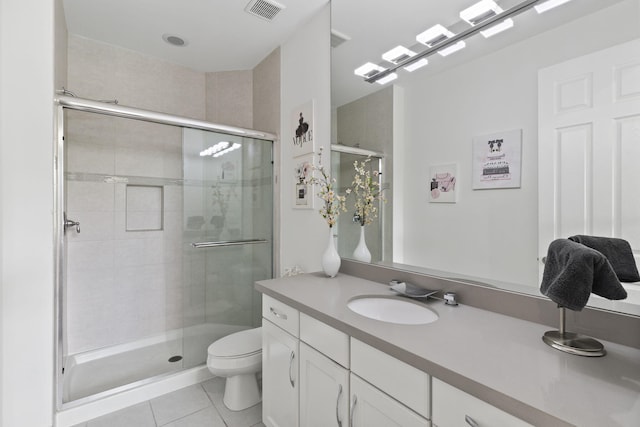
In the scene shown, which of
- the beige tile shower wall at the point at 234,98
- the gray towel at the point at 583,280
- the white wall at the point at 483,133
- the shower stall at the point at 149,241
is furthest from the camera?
the beige tile shower wall at the point at 234,98

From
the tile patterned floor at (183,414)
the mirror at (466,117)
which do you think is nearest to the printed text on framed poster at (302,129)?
the mirror at (466,117)

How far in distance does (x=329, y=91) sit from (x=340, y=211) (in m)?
0.78

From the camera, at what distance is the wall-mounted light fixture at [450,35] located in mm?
1068

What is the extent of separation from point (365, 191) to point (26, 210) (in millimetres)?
1712

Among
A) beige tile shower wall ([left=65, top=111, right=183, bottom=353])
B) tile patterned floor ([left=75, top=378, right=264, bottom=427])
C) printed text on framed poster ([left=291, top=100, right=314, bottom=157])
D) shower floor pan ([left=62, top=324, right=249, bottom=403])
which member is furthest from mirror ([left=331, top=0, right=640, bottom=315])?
beige tile shower wall ([left=65, top=111, right=183, bottom=353])

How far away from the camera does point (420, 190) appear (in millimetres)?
1376

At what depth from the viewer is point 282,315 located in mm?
1380

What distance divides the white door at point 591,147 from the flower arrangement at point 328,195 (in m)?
1.00

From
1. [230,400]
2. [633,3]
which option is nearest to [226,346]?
[230,400]

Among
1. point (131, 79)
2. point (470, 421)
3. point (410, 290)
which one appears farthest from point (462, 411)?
point (131, 79)

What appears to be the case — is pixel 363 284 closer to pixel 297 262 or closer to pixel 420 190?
pixel 420 190

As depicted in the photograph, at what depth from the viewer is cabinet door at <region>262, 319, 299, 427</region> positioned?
50.6 inches

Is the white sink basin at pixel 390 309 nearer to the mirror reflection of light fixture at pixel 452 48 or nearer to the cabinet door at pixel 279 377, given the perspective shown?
the cabinet door at pixel 279 377

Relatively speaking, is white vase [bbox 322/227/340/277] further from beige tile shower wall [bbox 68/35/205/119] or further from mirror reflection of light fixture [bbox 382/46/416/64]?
beige tile shower wall [bbox 68/35/205/119]
